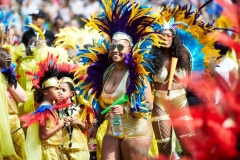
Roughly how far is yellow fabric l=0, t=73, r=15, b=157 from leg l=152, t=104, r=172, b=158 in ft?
5.34

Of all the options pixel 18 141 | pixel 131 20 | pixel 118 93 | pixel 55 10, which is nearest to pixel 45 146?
pixel 18 141

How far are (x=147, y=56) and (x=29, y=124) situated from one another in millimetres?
1858

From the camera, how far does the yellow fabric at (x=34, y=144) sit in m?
7.30

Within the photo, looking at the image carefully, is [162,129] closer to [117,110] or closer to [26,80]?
[117,110]

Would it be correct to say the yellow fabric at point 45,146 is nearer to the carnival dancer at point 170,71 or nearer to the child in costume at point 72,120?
the child in costume at point 72,120

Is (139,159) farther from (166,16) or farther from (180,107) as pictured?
(166,16)

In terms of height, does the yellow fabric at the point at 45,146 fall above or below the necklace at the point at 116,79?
below

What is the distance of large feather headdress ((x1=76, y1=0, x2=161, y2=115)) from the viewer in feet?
19.4

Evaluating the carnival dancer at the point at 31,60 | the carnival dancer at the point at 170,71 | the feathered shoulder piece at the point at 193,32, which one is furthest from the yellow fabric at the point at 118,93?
the carnival dancer at the point at 31,60

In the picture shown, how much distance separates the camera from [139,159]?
5797 mm

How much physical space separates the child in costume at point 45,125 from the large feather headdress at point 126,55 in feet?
2.65

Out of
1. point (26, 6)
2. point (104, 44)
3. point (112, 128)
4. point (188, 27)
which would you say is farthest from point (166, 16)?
point (26, 6)

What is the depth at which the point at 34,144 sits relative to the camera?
7367 millimetres

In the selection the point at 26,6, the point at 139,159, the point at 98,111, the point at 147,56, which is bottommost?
the point at 139,159
